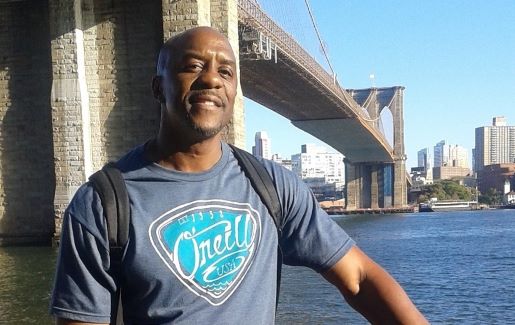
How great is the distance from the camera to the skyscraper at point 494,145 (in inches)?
4761

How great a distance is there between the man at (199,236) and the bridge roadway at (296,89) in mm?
16529

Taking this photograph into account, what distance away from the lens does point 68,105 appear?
528 inches

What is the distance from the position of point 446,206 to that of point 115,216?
202 feet

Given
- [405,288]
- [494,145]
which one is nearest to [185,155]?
[405,288]

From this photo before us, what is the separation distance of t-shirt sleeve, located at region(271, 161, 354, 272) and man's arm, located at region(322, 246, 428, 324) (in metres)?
0.02

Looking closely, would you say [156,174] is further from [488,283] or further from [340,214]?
[340,214]

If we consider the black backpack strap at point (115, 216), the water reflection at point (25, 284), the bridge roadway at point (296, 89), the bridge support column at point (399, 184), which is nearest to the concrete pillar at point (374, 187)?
the bridge support column at point (399, 184)

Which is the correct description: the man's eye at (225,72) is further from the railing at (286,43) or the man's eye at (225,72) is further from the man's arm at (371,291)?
the railing at (286,43)

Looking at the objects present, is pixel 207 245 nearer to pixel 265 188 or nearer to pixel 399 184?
pixel 265 188

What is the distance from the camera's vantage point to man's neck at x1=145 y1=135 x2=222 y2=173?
1.16 m

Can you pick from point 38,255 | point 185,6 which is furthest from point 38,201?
point 185,6

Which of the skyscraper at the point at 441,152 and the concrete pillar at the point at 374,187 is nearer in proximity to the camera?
the concrete pillar at the point at 374,187

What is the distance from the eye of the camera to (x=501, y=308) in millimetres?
8656

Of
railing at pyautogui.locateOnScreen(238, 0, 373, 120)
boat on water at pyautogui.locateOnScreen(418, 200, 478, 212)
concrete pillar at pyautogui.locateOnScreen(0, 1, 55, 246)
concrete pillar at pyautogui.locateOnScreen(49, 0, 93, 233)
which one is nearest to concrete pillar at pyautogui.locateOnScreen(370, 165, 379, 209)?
boat on water at pyautogui.locateOnScreen(418, 200, 478, 212)
